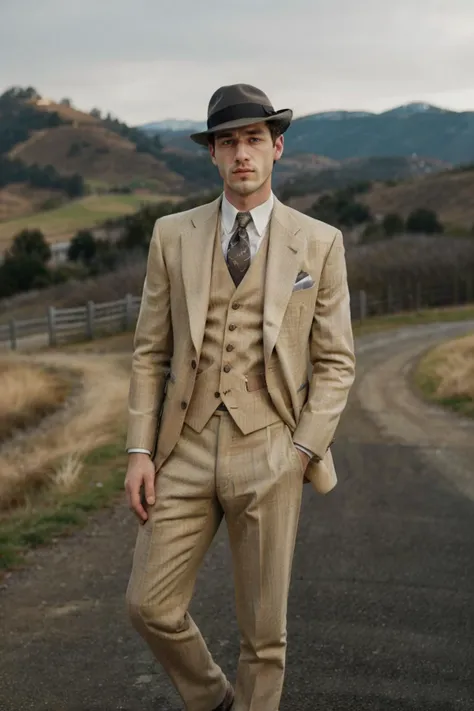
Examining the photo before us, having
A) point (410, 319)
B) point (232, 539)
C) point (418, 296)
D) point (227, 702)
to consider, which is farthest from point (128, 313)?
point (232, 539)

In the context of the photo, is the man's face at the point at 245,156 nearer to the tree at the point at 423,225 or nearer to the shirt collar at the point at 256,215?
the shirt collar at the point at 256,215

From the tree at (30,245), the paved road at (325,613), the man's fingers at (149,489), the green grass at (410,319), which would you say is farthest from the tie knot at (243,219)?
the tree at (30,245)

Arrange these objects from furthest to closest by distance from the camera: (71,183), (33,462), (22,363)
Result: (71,183), (22,363), (33,462)

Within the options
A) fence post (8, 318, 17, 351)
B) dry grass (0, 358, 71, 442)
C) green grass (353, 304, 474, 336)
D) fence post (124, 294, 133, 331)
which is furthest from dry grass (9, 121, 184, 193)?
dry grass (0, 358, 71, 442)

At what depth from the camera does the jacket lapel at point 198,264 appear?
9.82 ft

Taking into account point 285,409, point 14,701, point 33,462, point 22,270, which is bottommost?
point 22,270

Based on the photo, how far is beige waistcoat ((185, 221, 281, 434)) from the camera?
3.00 metres

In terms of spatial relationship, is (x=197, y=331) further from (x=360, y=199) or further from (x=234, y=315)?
(x=360, y=199)

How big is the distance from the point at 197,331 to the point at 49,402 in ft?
42.7

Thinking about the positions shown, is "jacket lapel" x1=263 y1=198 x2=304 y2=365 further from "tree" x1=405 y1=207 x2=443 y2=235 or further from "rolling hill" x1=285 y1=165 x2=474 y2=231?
"rolling hill" x1=285 y1=165 x2=474 y2=231

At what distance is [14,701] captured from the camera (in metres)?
4.03

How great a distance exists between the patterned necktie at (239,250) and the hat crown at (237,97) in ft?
1.10

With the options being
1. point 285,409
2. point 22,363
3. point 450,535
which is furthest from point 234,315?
point 22,363

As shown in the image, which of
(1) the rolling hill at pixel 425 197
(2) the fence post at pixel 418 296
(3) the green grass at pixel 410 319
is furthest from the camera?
(1) the rolling hill at pixel 425 197
